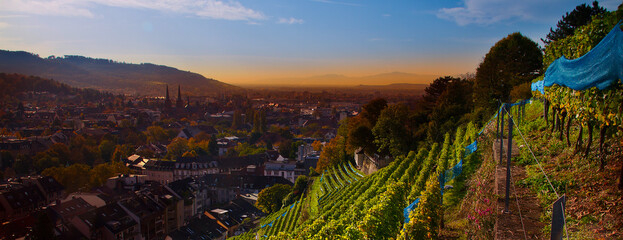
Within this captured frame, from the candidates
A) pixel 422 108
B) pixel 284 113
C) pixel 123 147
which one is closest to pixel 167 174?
pixel 123 147

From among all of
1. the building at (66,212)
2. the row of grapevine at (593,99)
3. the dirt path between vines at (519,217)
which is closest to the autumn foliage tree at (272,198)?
the building at (66,212)

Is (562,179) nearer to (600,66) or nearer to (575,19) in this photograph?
(600,66)

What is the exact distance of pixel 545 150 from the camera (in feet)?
25.0

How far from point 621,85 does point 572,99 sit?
4.09 feet

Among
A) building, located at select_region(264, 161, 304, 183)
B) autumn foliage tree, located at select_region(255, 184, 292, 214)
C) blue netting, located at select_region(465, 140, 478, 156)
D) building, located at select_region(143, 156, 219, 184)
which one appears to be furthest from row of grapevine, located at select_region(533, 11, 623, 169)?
building, located at select_region(143, 156, 219, 184)

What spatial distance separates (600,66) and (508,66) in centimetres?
2243

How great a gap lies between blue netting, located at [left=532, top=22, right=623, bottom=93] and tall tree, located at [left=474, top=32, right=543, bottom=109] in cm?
1905

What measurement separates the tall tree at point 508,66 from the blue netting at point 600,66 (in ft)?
62.5

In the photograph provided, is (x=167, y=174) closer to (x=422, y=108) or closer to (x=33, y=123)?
(x=422, y=108)

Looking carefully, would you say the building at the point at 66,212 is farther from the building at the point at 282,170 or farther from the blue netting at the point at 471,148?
the blue netting at the point at 471,148

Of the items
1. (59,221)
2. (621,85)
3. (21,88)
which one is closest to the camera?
(621,85)

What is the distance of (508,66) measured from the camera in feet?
79.8

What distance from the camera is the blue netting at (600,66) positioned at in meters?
3.65

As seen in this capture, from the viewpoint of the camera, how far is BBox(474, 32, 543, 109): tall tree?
76.5ft
